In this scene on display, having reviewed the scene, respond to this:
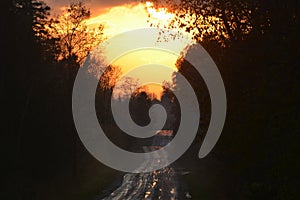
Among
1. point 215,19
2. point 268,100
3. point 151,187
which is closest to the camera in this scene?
point 268,100

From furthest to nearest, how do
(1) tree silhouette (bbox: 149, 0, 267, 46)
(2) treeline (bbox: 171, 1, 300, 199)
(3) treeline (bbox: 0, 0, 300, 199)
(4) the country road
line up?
(4) the country road
(1) tree silhouette (bbox: 149, 0, 267, 46)
(3) treeline (bbox: 0, 0, 300, 199)
(2) treeline (bbox: 171, 1, 300, 199)

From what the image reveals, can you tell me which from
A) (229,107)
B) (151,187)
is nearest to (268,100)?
(229,107)

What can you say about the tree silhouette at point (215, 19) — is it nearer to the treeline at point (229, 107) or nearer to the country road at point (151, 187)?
the treeline at point (229, 107)

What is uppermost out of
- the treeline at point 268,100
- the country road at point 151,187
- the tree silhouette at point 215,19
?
the tree silhouette at point 215,19

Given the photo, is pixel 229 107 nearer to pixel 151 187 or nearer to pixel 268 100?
pixel 268 100

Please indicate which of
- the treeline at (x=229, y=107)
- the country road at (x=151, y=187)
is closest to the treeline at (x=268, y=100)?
the treeline at (x=229, y=107)

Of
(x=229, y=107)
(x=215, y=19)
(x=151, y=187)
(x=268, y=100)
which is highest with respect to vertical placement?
(x=215, y=19)

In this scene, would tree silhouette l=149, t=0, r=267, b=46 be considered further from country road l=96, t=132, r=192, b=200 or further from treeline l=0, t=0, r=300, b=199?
country road l=96, t=132, r=192, b=200

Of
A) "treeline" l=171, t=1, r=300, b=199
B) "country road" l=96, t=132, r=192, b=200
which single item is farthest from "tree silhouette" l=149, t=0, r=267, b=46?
"country road" l=96, t=132, r=192, b=200

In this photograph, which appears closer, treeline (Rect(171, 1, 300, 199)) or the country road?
treeline (Rect(171, 1, 300, 199))

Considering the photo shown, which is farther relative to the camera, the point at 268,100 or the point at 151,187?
the point at 151,187

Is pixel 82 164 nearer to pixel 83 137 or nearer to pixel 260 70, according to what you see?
pixel 83 137

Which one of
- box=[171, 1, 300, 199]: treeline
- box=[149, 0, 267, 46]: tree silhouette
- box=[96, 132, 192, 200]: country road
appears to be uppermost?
box=[149, 0, 267, 46]: tree silhouette

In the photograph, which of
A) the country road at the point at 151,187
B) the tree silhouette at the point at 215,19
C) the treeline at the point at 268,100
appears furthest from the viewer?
the country road at the point at 151,187
